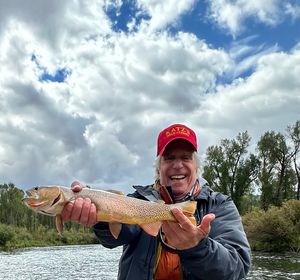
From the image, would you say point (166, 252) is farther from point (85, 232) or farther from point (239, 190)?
point (85, 232)

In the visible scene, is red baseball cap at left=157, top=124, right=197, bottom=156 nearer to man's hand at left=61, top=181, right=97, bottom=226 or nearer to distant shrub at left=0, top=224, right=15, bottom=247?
man's hand at left=61, top=181, right=97, bottom=226

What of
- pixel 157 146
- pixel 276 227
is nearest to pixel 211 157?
pixel 276 227

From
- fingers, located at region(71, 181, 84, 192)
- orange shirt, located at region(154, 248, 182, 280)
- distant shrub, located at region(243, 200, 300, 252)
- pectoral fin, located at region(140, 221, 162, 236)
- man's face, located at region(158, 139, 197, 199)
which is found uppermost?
distant shrub, located at region(243, 200, 300, 252)

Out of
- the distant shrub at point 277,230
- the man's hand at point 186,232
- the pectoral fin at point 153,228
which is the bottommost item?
the man's hand at point 186,232

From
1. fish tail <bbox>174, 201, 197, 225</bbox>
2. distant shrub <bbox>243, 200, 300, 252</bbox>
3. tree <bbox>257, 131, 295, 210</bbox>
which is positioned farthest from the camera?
tree <bbox>257, 131, 295, 210</bbox>

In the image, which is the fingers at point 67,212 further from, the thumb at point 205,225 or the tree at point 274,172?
the tree at point 274,172

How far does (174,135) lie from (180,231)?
1.23 metres

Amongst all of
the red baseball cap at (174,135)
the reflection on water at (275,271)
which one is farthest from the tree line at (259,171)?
the red baseball cap at (174,135)

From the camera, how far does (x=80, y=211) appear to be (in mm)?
3396

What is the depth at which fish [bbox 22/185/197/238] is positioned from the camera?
3.38m

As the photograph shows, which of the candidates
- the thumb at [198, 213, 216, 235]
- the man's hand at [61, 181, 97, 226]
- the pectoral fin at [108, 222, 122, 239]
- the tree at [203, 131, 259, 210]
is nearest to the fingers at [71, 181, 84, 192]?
the man's hand at [61, 181, 97, 226]

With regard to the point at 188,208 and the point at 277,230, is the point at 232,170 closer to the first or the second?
the point at 277,230

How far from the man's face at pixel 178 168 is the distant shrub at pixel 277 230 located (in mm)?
Result: 36425

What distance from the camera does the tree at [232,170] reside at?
55.8 metres
